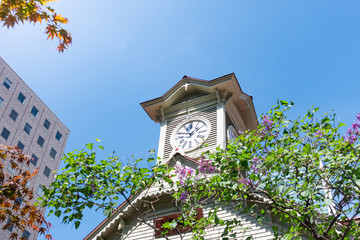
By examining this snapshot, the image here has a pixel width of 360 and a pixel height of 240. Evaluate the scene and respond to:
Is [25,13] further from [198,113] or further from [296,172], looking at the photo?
[198,113]

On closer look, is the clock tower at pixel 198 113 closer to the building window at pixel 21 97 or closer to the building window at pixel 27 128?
the building window at pixel 27 128

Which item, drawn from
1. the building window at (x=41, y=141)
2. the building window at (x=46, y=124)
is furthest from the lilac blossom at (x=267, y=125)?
the building window at (x=46, y=124)

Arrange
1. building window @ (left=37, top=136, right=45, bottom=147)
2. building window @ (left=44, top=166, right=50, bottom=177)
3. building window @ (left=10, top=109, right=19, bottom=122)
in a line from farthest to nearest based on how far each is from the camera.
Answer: building window @ (left=37, top=136, right=45, bottom=147) < building window @ (left=44, top=166, right=50, bottom=177) < building window @ (left=10, top=109, right=19, bottom=122)

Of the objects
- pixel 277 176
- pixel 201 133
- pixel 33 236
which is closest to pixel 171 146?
pixel 201 133

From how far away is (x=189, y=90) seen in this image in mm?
21500

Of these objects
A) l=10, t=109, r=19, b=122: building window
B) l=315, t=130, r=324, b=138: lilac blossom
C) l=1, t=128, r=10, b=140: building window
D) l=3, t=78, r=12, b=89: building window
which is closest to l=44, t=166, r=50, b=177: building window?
l=1, t=128, r=10, b=140: building window

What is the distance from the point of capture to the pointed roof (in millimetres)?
20373

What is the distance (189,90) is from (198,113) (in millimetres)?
1916

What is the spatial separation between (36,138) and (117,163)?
43.3m

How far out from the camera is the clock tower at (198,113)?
61.5ft

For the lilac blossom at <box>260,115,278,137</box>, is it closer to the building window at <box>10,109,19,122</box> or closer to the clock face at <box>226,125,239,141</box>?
the clock face at <box>226,125,239,141</box>

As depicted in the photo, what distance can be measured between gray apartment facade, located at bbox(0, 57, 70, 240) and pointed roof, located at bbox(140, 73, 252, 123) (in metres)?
26.7

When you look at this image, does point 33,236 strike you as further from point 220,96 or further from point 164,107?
point 220,96

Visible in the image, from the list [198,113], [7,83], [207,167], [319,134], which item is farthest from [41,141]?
[319,134]
